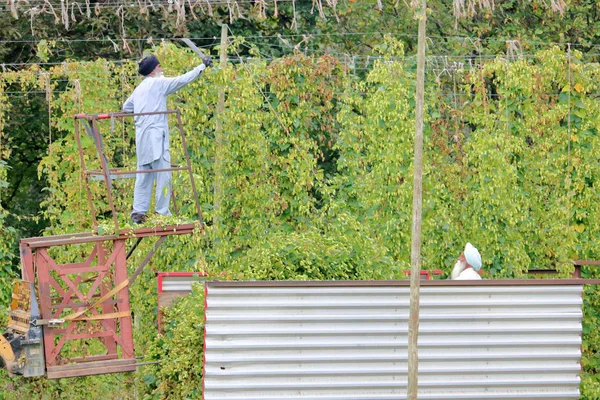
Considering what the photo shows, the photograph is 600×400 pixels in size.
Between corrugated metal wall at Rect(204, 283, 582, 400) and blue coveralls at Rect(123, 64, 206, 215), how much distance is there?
144 centimetres

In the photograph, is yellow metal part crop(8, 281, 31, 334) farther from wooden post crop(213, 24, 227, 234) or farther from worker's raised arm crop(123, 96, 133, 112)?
wooden post crop(213, 24, 227, 234)

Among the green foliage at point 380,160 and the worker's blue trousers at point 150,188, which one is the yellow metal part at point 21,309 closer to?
the worker's blue trousers at point 150,188

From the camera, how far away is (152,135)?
1126cm

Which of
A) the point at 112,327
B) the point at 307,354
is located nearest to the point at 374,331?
the point at 307,354

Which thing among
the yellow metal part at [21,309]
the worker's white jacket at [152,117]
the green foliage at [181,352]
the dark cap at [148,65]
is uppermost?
the dark cap at [148,65]

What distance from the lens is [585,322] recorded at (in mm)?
14211

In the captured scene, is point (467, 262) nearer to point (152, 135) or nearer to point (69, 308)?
point (152, 135)

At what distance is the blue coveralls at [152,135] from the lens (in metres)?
11.2

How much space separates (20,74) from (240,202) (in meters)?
3.39

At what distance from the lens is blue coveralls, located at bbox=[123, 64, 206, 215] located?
36.7ft

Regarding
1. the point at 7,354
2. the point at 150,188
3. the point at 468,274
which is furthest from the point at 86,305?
the point at 468,274

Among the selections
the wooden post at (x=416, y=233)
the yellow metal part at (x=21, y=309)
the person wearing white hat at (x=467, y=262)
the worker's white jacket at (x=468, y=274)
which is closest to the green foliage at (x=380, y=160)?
the person wearing white hat at (x=467, y=262)

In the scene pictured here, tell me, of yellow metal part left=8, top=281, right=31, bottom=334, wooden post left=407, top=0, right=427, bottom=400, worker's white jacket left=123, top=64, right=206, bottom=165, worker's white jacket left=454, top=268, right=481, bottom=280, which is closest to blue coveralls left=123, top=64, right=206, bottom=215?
worker's white jacket left=123, top=64, right=206, bottom=165

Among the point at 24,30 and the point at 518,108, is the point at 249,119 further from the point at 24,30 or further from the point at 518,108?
the point at 24,30
